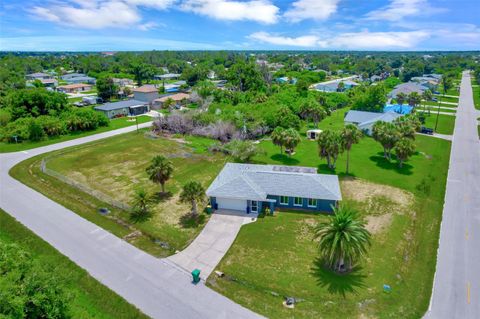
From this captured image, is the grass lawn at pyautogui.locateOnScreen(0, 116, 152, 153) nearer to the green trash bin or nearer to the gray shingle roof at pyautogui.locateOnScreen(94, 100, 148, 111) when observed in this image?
the gray shingle roof at pyautogui.locateOnScreen(94, 100, 148, 111)

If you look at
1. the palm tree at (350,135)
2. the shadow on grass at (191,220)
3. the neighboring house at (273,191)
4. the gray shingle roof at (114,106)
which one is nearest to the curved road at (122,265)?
the shadow on grass at (191,220)

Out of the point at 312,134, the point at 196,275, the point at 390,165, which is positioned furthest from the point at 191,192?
the point at 312,134

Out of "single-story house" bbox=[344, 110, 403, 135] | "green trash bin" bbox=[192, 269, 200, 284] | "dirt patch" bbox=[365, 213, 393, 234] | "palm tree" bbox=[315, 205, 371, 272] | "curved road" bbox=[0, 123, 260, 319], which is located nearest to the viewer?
"curved road" bbox=[0, 123, 260, 319]

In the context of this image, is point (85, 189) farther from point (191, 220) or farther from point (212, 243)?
point (212, 243)

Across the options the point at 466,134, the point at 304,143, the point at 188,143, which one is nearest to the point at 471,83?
the point at 466,134

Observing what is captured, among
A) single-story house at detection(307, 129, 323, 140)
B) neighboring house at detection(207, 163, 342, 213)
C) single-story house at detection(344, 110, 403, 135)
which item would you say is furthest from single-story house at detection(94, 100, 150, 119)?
neighboring house at detection(207, 163, 342, 213)

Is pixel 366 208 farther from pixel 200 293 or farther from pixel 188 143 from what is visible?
pixel 188 143
